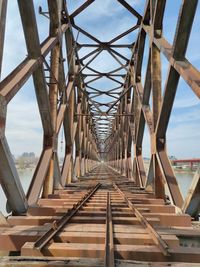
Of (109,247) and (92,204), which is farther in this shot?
(92,204)

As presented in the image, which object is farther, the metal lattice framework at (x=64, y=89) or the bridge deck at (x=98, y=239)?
the metal lattice framework at (x=64, y=89)

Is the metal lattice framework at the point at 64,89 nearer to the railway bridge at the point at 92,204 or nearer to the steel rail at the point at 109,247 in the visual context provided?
the railway bridge at the point at 92,204

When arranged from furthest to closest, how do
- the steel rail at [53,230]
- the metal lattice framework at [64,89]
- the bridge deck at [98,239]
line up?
the metal lattice framework at [64,89], the steel rail at [53,230], the bridge deck at [98,239]

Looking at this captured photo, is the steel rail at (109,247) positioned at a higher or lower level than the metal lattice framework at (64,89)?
lower

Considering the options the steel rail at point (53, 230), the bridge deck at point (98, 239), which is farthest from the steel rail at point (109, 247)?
the steel rail at point (53, 230)

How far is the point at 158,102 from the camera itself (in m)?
8.38

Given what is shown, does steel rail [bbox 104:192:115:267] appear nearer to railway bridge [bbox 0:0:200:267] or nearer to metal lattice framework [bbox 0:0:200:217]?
railway bridge [bbox 0:0:200:267]

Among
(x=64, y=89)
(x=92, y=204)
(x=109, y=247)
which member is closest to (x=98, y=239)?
(x=109, y=247)

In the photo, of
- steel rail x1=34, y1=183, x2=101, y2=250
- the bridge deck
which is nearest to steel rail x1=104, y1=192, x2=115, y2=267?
the bridge deck

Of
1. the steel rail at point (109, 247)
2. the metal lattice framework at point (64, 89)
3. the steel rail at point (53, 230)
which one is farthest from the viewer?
the metal lattice framework at point (64, 89)

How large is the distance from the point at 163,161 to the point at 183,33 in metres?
3.12

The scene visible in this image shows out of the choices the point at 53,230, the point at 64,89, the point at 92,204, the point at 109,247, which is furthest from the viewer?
the point at 64,89

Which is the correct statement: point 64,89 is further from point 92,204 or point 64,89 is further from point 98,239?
point 98,239

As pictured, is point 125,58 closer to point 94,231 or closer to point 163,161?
point 163,161
